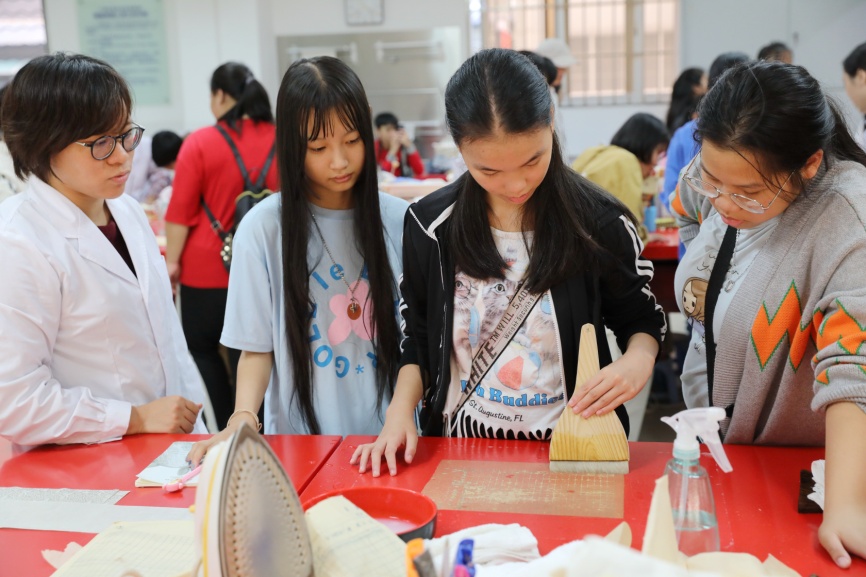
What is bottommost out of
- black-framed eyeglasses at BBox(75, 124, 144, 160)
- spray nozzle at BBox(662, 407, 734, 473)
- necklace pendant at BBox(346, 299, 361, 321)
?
necklace pendant at BBox(346, 299, 361, 321)

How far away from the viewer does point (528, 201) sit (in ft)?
4.68

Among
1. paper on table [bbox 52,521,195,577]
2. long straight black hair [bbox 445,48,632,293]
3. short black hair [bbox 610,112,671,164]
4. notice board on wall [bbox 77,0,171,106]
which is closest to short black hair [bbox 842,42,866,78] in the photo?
short black hair [bbox 610,112,671,164]

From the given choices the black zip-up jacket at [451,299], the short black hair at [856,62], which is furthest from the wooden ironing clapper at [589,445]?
the short black hair at [856,62]

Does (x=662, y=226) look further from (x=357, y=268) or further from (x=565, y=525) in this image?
(x=565, y=525)

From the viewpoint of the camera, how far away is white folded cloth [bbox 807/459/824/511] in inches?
44.1

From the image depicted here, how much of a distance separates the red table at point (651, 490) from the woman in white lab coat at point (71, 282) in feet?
1.54

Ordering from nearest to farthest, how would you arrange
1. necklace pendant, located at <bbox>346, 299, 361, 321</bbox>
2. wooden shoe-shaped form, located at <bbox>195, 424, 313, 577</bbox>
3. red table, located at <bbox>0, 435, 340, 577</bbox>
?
wooden shoe-shaped form, located at <bbox>195, 424, 313, 577</bbox> → red table, located at <bbox>0, 435, 340, 577</bbox> → necklace pendant, located at <bbox>346, 299, 361, 321</bbox>

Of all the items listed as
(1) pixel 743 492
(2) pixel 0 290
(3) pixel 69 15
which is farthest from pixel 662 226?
(3) pixel 69 15

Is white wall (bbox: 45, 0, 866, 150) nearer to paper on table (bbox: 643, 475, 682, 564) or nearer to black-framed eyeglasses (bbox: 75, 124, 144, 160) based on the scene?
black-framed eyeglasses (bbox: 75, 124, 144, 160)

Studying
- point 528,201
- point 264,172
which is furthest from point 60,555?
point 264,172

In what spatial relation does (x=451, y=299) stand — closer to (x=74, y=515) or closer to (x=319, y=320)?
(x=319, y=320)

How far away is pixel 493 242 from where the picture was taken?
1.43m

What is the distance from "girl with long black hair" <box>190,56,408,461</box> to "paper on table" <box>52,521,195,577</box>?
41cm

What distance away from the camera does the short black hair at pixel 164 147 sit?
4660mm
